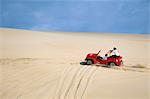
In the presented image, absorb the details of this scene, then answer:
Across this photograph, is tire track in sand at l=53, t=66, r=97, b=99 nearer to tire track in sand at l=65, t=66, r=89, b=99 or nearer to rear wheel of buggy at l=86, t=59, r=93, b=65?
tire track in sand at l=65, t=66, r=89, b=99

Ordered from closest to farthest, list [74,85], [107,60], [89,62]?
1. [74,85]
2. [107,60]
3. [89,62]

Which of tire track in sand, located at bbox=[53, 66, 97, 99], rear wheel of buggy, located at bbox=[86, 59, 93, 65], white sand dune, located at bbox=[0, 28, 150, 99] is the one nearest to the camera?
white sand dune, located at bbox=[0, 28, 150, 99]

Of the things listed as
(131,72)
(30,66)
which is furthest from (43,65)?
(131,72)

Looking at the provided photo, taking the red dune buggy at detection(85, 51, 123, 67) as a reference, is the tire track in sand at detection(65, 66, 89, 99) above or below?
below

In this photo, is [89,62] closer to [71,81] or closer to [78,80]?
[78,80]

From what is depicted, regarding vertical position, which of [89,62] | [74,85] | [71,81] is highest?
[89,62]

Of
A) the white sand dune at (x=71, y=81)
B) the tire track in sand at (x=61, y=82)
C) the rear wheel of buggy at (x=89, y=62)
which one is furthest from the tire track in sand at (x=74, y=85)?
the rear wheel of buggy at (x=89, y=62)

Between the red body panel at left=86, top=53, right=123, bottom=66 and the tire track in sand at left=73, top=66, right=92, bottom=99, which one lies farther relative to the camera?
the red body panel at left=86, top=53, right=123, bottom=66

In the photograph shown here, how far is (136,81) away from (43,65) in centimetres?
452

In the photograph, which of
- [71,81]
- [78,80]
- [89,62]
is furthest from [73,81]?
[89,62]

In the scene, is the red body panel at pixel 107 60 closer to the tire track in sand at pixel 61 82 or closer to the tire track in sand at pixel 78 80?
the tire track in sand at pixel 78 80

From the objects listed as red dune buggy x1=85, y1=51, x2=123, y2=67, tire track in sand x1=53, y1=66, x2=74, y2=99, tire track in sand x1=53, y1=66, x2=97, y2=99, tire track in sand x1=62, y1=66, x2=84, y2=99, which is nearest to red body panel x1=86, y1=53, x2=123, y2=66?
red dune buggy x1=85, y1=51, x2=123, y2=67

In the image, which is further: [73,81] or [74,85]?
[73,81]

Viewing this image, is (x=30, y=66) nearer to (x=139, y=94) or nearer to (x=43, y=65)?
(x=43, y=65)
